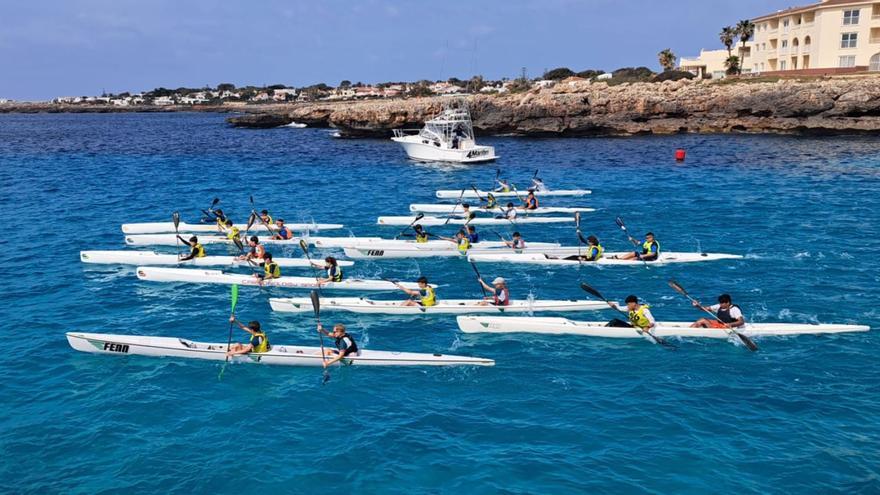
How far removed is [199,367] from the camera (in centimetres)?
1952

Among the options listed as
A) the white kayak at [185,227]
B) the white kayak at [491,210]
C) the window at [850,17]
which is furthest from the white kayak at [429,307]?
the window at [850,17]

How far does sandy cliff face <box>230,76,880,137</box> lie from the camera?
244 feet

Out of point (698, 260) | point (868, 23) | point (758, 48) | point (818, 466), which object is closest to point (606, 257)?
point (698, 260)

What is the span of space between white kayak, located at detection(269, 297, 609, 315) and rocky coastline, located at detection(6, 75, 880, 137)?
64758 mm

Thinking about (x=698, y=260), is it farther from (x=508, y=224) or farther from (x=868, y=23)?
(x=868, y=23)

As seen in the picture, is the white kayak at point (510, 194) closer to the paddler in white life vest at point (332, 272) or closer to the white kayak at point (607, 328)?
the paddler in white life vest at point (332, 272)

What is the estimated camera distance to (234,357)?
64.0ft

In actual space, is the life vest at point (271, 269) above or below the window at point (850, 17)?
below

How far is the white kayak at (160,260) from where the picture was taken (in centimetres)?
2925

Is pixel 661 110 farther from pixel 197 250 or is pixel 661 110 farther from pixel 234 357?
pixel 234 357

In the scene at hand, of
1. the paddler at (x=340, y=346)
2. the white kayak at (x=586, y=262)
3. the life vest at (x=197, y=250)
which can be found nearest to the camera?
the paddler at (x=340, y=346)

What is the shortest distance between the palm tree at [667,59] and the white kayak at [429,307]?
108 metres

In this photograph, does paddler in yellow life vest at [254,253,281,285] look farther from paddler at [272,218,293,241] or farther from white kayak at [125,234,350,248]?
white kayak at [125,234,350,248]

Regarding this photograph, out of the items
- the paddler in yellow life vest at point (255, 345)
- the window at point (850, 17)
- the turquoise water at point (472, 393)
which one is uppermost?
the window at point (850, 17)
